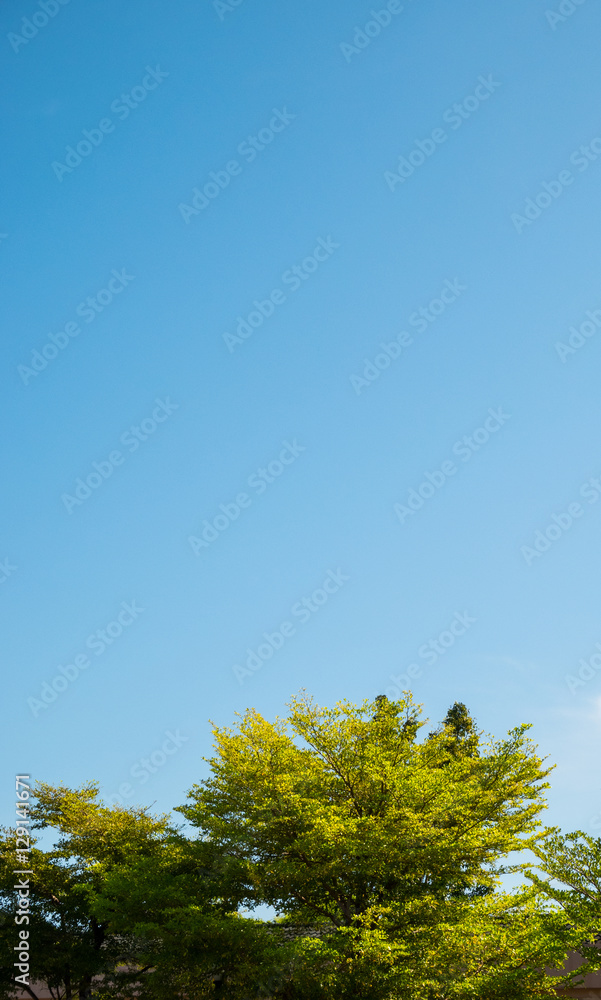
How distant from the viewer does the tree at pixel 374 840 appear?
51.8 feet

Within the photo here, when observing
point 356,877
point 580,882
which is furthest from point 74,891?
point 580,882

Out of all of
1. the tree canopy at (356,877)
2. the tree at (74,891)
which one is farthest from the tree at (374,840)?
the tree at (74,891)

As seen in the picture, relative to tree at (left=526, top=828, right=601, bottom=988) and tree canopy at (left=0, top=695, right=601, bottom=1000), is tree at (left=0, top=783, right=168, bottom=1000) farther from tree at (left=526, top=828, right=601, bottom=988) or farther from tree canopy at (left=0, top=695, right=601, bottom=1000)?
tree at (left=526, top=828, right=601, bottom=988)

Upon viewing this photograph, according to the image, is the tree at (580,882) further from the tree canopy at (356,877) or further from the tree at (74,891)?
the tree at (74,891)

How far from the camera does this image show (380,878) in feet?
58.8

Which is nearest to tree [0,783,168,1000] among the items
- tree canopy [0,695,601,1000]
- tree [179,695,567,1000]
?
tree canopy [0,695,601,1000]

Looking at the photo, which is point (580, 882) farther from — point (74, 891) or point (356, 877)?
point (74, 891)

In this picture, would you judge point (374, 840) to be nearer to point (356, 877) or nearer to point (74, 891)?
point (356, 877)

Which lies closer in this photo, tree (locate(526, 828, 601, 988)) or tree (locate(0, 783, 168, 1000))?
tree (locate(526, 828, 601, 988))

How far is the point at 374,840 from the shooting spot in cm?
1680

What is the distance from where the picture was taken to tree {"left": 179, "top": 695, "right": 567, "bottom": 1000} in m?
15.8

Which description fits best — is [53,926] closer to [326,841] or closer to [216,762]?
[216,762]

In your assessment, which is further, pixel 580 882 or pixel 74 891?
pixel 74 891

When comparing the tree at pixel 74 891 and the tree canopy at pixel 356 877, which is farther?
the tree at pixel 74 891
